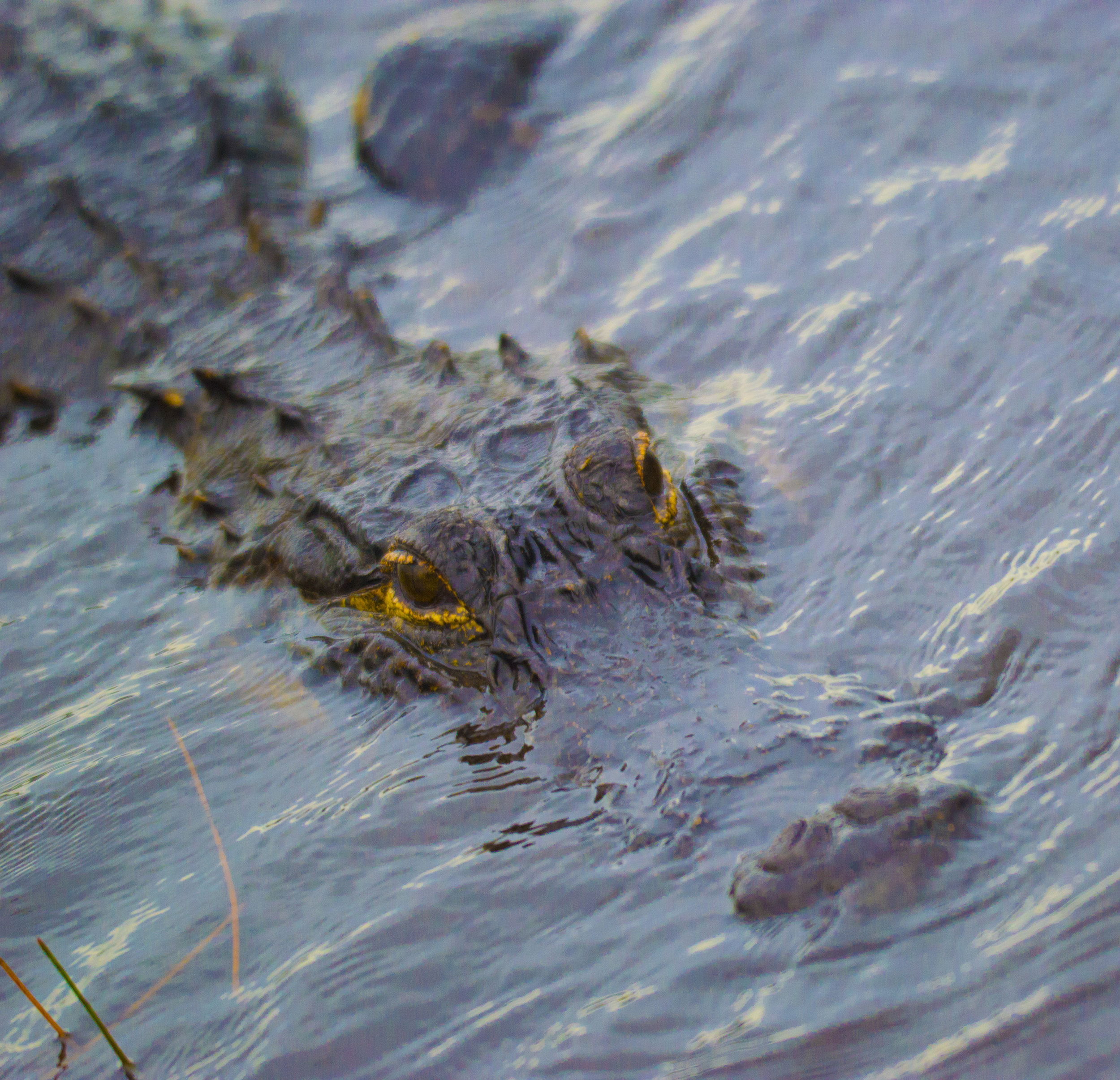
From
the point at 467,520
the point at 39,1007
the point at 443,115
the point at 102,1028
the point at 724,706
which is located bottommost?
the point at 39,1007

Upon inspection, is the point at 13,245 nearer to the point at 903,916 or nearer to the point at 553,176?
the point at 553,176

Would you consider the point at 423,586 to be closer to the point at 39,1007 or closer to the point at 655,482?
the point at 655,482

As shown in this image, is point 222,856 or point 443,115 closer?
point 222,856

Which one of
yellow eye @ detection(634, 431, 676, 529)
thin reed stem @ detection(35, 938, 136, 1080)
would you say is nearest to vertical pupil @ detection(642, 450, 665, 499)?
yellow eye @ detection(634, 431, 676, 529)

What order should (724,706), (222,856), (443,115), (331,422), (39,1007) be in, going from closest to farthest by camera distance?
(39,1007) < (724,706) < (222,856) < (331,422) < (443,115)

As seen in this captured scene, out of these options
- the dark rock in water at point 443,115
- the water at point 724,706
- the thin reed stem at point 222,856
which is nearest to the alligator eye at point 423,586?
the water at point 724,706

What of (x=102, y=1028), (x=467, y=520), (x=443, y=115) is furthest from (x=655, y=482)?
(x=443, y=115)

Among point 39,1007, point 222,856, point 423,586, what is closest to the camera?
point 39,1007

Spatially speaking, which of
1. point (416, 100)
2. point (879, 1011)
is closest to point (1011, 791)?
point (879, 1011)
